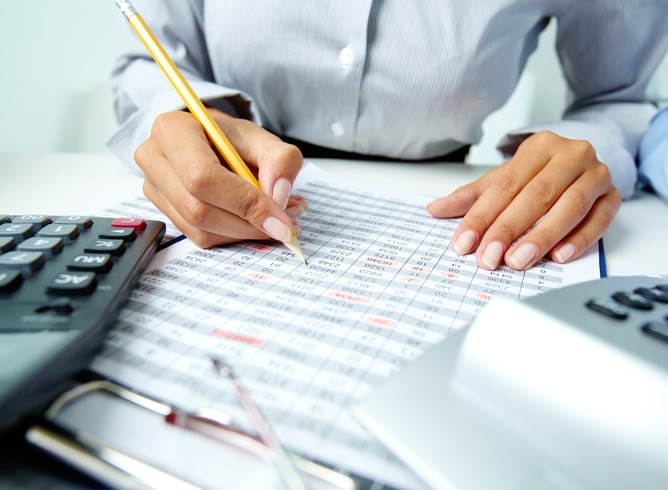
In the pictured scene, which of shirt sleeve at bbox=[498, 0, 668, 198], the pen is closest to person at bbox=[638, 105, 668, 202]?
shirt sleeve at bbox=[498, 0, 668, 198]

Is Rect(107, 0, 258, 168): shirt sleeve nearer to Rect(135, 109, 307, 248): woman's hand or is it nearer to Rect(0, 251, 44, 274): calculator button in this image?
Rect(135, 109, 307, 248): woman's hand

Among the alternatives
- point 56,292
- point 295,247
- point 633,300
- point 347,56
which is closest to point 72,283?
point 56,292

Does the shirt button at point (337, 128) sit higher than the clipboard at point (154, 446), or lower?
lower

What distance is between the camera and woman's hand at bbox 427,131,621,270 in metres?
0.26

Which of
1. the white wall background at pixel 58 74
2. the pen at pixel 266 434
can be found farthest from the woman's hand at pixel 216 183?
the white wall background at pixel 58 74

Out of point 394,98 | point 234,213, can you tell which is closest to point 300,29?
point 394,98

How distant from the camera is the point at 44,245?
8.1 inches

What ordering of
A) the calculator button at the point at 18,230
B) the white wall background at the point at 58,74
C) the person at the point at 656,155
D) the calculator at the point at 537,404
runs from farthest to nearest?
the white wall background at the point at 58,74 → the person at the point at 656,155 → the calculator button at the point at 18,230 → the calculator at the point at 537,404

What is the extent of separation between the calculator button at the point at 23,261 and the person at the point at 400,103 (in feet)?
0.26

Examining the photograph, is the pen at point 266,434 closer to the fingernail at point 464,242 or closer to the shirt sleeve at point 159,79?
the fingernail at point 464,242

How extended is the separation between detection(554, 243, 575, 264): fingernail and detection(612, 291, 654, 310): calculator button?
3.5 inches

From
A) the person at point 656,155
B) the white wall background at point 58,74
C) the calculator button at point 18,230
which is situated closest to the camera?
the calculator button at point 18,230

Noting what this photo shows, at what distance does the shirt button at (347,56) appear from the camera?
1.37 ft

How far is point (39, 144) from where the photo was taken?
0.79 meters
